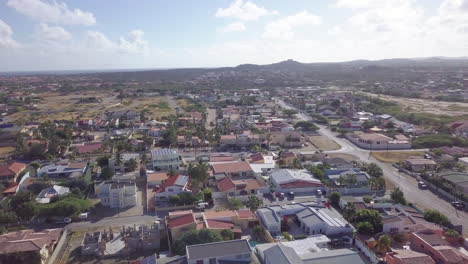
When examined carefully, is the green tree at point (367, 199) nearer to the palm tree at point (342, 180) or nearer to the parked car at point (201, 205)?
the palm tree at point (342, 180)

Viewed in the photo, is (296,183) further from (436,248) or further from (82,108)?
(82,108)

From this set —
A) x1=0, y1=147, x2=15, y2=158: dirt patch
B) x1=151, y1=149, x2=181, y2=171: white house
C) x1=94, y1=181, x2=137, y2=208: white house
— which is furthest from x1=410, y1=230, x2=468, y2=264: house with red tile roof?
x1=0, y1=147, x2=15, y2=158: dirt patch

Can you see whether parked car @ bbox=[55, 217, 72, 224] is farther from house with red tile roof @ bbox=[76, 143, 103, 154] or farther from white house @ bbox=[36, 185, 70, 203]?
house with red tile roof @ bbox=[76, 143, 103, 154]

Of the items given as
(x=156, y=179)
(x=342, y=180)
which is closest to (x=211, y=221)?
(x=156, y=179)

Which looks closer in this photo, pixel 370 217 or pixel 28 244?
pixel 28 244

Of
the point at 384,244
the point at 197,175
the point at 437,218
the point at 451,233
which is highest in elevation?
the point at 197,175

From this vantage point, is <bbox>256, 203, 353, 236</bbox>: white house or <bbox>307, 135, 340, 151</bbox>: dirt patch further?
<bbox>307, 135, 340, 151</bbox>: dirt patch

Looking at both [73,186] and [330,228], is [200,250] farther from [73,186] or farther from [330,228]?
[73,186]
